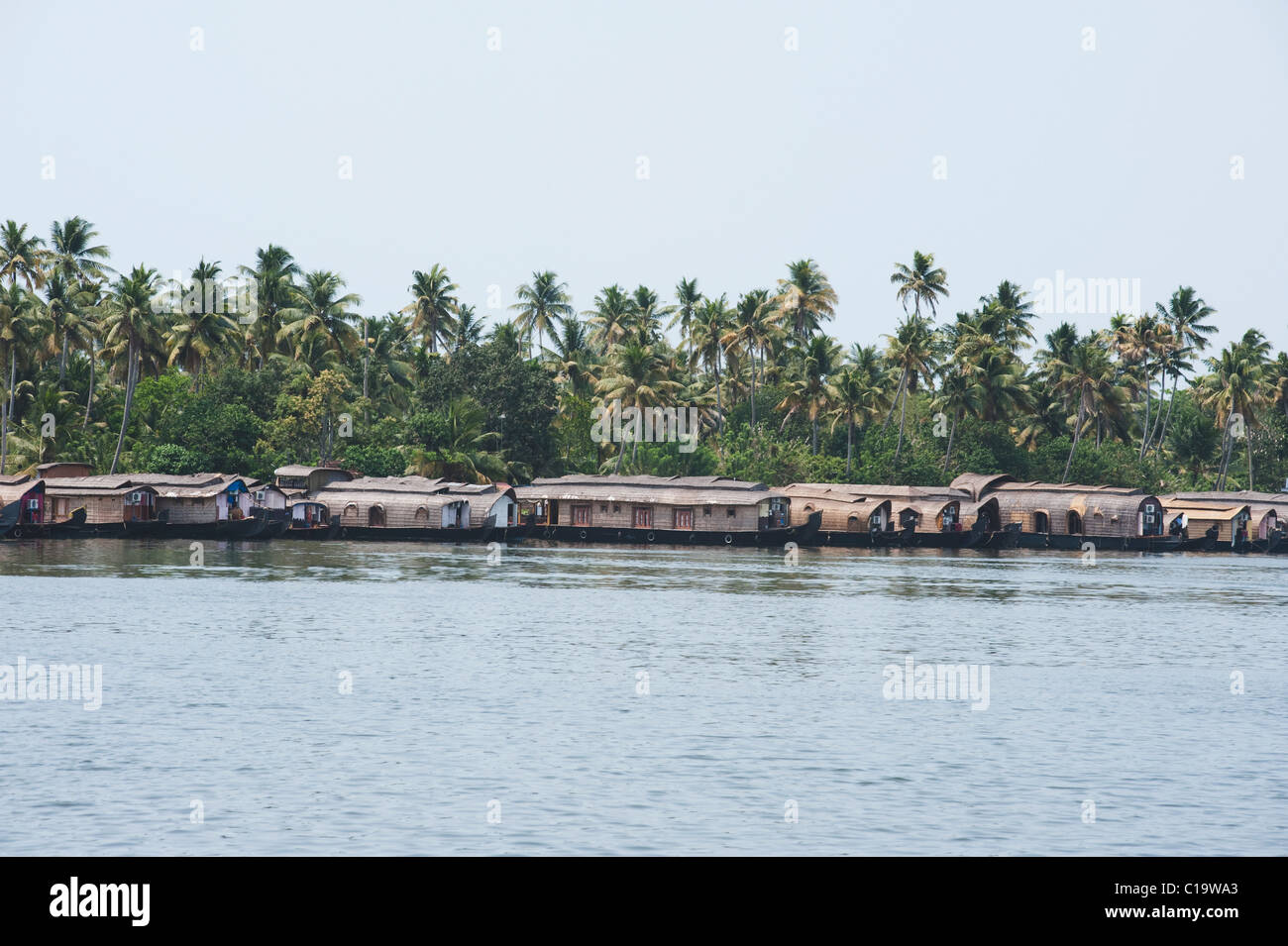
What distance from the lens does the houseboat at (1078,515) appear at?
3324 inches

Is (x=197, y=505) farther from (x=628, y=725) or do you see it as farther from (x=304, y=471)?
(x=628, y=725)

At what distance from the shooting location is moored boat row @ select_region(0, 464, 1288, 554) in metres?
73.6

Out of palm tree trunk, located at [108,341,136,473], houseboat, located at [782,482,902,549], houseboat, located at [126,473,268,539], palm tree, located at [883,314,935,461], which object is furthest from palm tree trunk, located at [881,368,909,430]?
palm tree trunk, located at [108,341,136,473]

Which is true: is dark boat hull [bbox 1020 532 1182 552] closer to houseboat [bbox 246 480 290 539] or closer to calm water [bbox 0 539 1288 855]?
calm water [bbox 0 539 1288 855]

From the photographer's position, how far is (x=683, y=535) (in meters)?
80.6

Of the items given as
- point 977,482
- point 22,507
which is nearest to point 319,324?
point 22,507

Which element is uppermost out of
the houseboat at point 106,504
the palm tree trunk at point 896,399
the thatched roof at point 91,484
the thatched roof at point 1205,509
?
the palm tree trunk at point 896,399

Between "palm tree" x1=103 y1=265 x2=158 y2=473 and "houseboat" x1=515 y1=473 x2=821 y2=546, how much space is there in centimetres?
2244

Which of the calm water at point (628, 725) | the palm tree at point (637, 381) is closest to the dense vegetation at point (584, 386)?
the palm tree at point (637, 381)

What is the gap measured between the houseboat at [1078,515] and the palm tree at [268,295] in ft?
146

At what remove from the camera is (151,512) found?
2921 inches

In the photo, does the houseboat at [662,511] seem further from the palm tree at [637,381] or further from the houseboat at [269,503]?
the houseboat at [269,503]

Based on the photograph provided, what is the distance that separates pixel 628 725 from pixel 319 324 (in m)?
68.6
